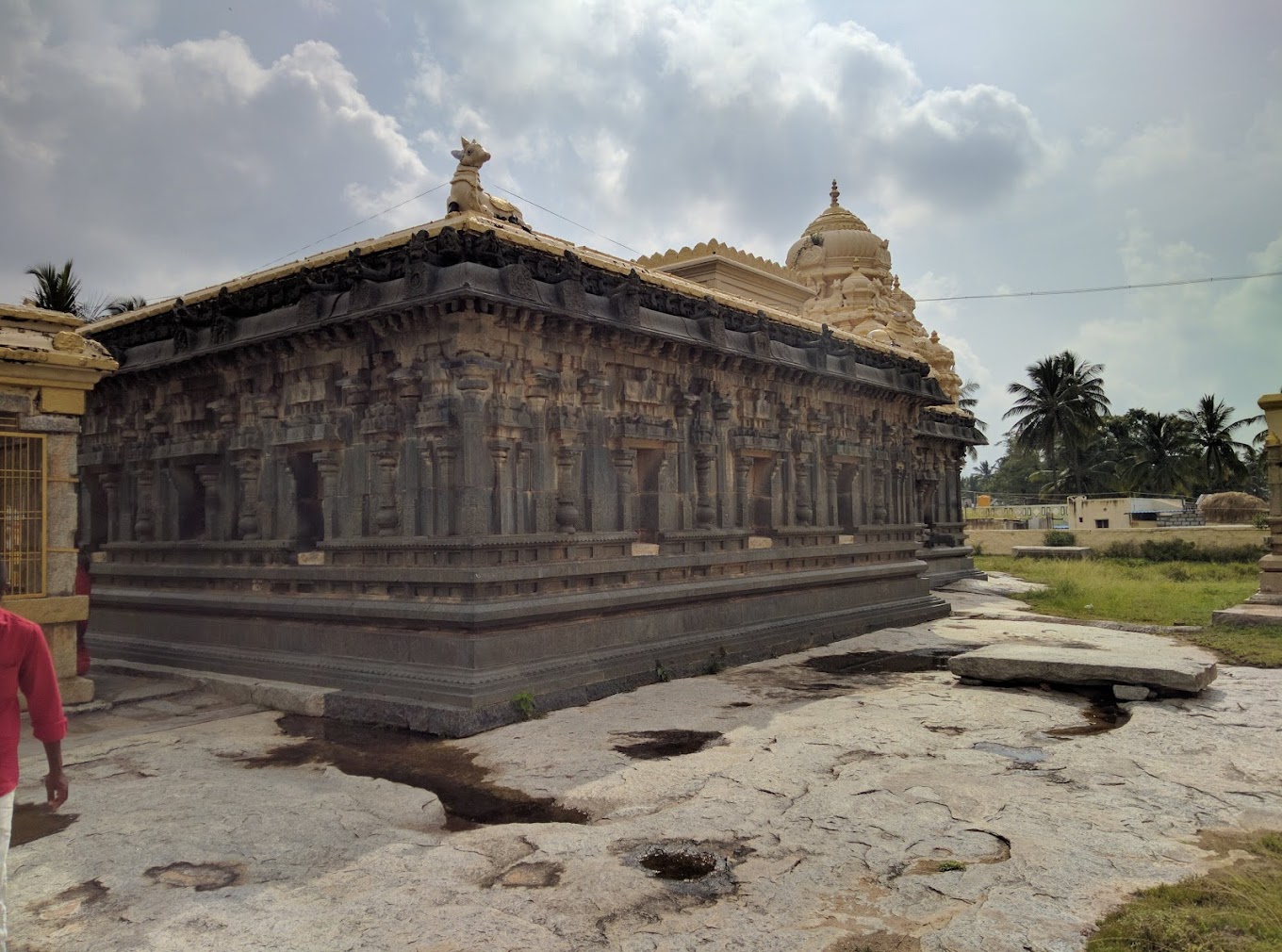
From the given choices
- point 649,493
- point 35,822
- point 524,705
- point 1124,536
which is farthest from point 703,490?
point 1124,536

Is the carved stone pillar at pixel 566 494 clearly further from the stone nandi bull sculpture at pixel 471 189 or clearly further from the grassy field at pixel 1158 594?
the grassy field at pixel 1158 594

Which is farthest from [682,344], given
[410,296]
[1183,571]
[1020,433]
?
[1020,433]

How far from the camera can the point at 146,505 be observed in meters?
13.1

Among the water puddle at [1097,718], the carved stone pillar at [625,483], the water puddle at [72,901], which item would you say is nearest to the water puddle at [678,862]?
the water puddle at [72,901]

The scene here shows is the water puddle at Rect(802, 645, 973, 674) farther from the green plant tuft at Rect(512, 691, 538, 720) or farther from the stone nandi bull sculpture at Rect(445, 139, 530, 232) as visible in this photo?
the stone nandi bull sculpture at Rect(445, 139, 530, 232)

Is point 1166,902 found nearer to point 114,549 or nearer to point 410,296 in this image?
point 410,296

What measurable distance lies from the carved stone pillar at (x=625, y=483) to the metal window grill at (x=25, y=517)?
19.4ft

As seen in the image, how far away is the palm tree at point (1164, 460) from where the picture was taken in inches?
1959

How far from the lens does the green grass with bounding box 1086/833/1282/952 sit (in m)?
3.91

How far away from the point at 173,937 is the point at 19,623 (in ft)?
5.30

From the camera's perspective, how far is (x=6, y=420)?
350 inches

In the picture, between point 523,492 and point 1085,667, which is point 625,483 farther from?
point 1085,667

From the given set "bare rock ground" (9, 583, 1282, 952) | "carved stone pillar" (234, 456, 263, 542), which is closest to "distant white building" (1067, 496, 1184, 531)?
"bare rock ground" (9, 583, 1282, 952)

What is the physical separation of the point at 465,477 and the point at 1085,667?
653 cm
